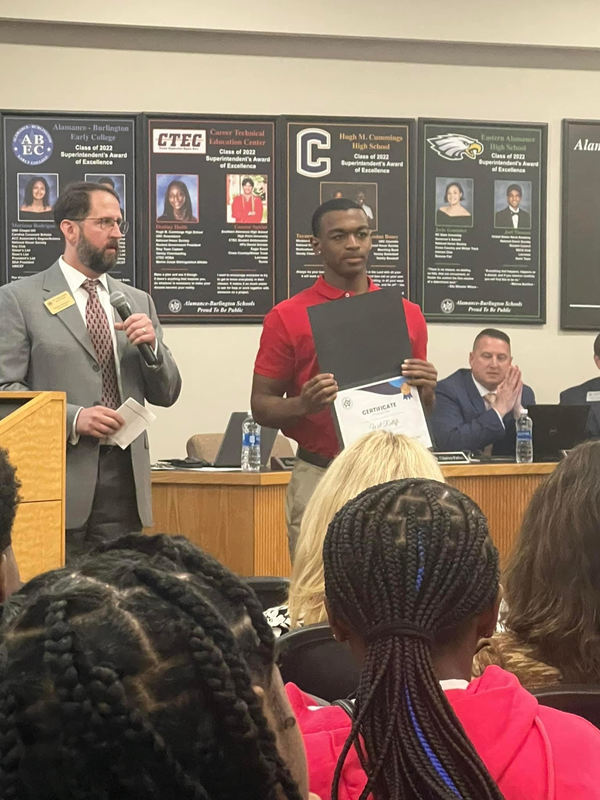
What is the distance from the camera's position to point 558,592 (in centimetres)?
169

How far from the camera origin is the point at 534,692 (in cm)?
141

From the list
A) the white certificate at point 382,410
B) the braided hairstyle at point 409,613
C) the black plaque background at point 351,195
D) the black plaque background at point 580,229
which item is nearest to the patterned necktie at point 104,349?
the white certificate at point 382,410

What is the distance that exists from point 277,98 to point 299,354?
328 centimetres

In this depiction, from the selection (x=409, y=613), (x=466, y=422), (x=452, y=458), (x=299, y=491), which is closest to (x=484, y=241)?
(x=466, y=422)

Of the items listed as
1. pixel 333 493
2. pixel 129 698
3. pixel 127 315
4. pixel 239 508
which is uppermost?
pixel 127 315

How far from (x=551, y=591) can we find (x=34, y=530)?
180 cm

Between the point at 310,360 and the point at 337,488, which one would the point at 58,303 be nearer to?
the point at 310,360

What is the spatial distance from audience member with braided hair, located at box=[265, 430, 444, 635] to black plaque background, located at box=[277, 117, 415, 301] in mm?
4594

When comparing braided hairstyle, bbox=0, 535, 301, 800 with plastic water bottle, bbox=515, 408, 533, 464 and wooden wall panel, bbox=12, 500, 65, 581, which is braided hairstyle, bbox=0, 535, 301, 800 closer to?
wooden wall panel, bbox=12, 500, 65, 581

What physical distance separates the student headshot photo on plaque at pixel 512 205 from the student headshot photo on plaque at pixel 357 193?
2.56ft

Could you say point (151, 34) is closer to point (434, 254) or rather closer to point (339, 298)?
point (434, 254)

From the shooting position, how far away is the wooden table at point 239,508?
181 inches

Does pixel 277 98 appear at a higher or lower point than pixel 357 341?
higher

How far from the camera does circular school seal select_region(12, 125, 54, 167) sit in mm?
6422
